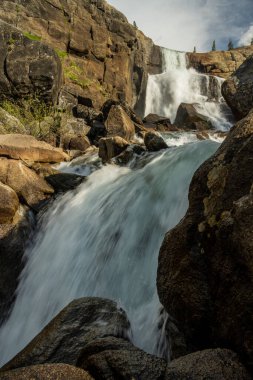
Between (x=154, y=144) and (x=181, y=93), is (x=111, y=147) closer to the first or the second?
(x=154, y=144)

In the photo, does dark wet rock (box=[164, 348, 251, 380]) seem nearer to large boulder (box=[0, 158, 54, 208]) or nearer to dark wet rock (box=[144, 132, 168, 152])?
large boulder (box=[0, 158, 54, 208])

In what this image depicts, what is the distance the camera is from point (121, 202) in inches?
340

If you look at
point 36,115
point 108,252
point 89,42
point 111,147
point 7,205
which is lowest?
point 108,252

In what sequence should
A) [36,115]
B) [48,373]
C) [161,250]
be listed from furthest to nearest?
[36,115] < [161,250] < [48,373]

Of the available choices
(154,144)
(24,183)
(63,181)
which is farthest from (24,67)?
(24,183)

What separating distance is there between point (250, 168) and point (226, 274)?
3.90 ft

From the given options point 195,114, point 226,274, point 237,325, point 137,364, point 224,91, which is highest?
point 195,114

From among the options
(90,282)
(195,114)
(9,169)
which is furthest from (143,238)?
(195,114)

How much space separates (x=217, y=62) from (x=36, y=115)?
40.7 meters

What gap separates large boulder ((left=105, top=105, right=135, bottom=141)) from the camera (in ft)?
65.4

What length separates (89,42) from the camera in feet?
110

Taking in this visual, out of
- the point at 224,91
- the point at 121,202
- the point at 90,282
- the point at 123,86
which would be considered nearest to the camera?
the point at 90,282

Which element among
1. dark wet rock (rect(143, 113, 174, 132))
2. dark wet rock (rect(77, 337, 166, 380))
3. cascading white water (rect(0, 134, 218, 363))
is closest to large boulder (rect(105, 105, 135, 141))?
dark wet rock (rect(143, 113, 174, 132))

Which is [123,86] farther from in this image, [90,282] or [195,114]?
[90,282]
